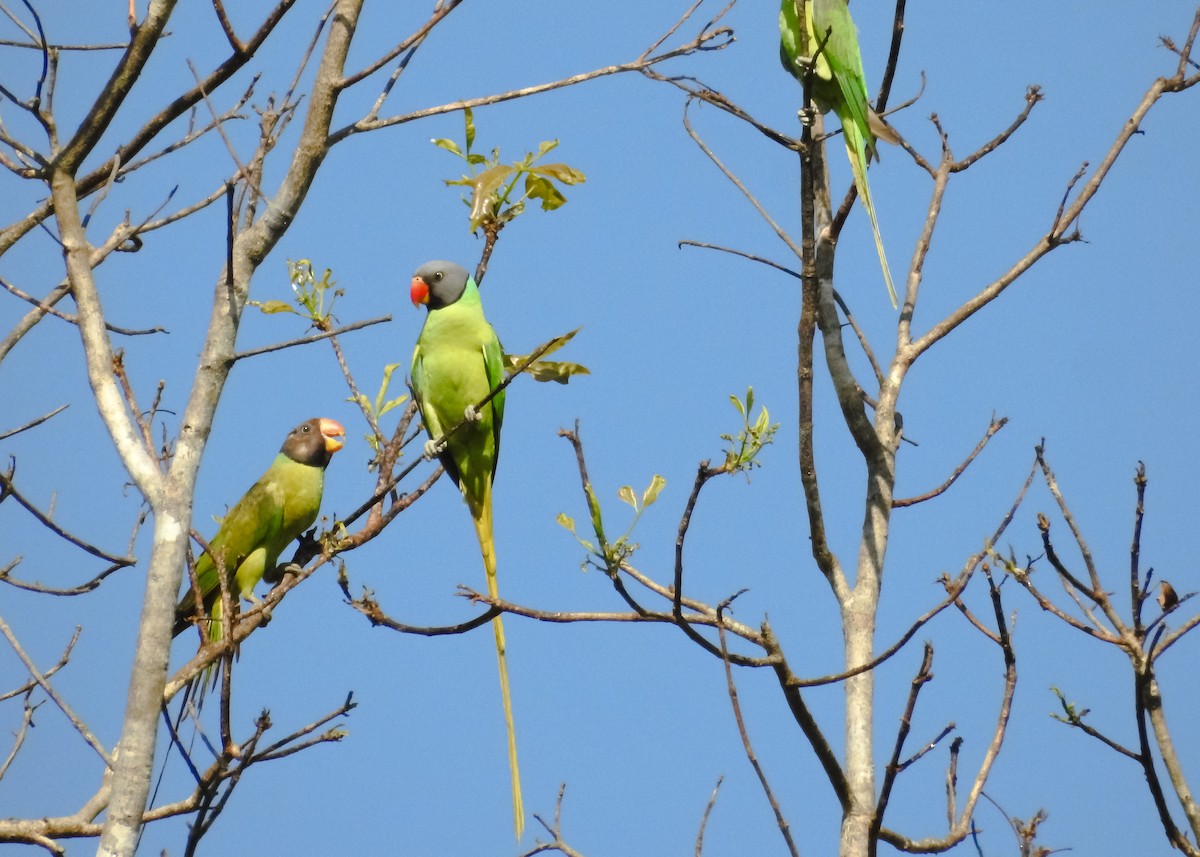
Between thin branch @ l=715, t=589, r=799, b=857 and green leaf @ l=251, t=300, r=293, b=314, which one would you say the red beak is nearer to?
green leaf @ l=251, t=300, r=293, b=314

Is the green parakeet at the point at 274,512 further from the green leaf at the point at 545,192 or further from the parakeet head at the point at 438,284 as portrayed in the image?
the green leaf at the point at 545,192

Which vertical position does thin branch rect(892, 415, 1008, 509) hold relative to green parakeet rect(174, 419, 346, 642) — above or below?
below

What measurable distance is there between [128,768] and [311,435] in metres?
3.36

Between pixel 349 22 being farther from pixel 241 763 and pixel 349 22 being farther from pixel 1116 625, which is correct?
pixel 1116 625

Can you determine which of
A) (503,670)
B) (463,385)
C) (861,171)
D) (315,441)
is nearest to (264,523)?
(315,441)

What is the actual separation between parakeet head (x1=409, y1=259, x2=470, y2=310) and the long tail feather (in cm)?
177

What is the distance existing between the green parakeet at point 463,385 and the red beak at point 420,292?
0.05 m

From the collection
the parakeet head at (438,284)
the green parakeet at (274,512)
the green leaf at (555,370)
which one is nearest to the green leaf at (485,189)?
the green leaf at (555,370)

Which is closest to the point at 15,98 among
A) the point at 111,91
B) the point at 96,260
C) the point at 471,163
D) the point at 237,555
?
the point at 111,91

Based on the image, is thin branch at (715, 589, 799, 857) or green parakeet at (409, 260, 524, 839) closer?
thin branch at (715, 589, 799, 857)

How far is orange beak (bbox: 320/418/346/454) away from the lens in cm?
559

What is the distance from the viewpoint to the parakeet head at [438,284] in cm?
490

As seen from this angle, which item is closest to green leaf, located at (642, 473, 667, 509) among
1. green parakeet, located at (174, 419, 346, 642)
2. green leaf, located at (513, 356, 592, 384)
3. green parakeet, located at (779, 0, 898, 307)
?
green leaf, located at (513, 356, 592, 384)

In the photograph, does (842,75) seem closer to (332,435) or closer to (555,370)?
(555,370)
